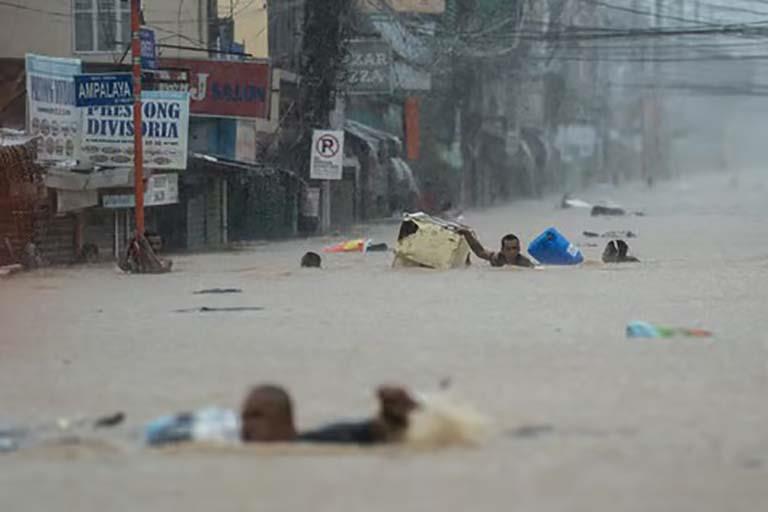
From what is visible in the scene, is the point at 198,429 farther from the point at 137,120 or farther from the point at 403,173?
the point at 403,173

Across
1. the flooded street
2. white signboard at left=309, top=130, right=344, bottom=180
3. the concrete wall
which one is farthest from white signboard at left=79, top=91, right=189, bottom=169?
white signboard at left=309, top=130, right=344, bottom=180

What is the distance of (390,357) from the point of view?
1291 centimetres

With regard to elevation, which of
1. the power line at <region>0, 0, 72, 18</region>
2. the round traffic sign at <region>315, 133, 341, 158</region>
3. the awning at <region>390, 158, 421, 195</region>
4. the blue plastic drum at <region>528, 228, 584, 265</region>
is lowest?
the blue plastic drum at <region>528, 228, 584, 265</region>

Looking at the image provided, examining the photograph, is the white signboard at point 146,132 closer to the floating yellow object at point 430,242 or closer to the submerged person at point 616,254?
the floating yellow object at point 430,242

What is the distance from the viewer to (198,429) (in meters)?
8.49

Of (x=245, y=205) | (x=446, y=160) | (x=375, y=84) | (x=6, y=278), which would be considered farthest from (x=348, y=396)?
(x=446, y=160)

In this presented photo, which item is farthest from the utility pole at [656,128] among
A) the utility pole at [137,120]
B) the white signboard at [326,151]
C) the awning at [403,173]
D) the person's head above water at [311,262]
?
the utility pole at [137,120]

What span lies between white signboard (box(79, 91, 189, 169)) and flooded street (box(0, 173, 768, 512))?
292 centimetres

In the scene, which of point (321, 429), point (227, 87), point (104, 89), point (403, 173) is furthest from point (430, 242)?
point (403, 173)

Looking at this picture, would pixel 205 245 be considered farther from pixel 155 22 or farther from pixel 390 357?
pixel 390 357

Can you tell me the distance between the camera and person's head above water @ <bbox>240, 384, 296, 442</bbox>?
848 cm

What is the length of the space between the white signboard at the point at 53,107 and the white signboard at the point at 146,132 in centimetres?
32

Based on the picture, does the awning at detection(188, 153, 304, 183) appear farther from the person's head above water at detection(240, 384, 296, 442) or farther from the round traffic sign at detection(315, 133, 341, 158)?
the person's head above water at detection(240, 384, 296, 442)

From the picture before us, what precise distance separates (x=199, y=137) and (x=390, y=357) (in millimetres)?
23547
